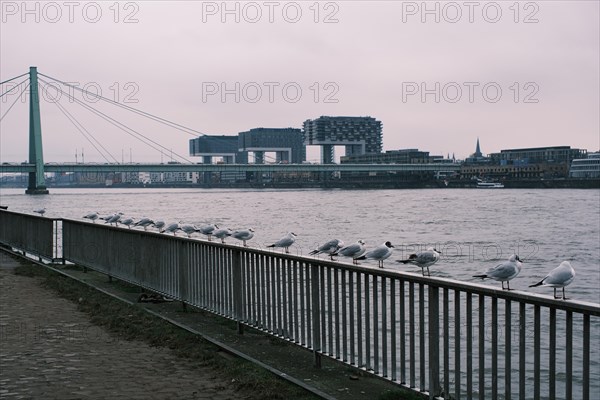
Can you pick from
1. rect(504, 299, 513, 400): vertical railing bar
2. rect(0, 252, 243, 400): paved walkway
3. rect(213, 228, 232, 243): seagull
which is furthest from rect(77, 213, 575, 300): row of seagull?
rect(0, 252, 243, 400): paved walkway

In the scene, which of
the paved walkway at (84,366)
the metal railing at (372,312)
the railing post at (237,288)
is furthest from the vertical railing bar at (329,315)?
the railing post at (237,288)

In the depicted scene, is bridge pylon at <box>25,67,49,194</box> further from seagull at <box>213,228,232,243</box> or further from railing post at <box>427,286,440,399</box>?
railing post at <box>427,286,440,399</box>

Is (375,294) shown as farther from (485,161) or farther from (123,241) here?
(485,161)

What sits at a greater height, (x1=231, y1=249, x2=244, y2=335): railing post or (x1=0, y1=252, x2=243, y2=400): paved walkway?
(x1=231, y1=249, x2=244, y2=335): railing post

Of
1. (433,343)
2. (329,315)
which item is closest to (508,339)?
(433,343)

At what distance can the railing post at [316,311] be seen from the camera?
6.91 m

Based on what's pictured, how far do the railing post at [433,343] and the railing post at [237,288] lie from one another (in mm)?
3050

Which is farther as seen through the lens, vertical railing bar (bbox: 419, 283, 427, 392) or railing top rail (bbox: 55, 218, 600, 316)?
vertical railing bar (bbox: 419, 283, 427, 392)

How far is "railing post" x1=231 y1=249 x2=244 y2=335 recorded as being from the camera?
326 inches

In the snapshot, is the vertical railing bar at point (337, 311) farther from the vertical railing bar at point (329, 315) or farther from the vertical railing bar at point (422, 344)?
the vertical railing bar at point (422, 344)

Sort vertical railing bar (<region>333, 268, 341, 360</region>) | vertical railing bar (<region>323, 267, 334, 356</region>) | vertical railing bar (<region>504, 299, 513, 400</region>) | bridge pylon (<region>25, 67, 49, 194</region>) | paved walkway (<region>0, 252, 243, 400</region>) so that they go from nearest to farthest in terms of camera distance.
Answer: vertical railing bar (<region>504, 299, 513, 400</region>)
paved walkway (<region>0, 252, 243, 400</region>)
vertical railing bar (<region>333, 268, 341, 360</region>)
vertical railing bar (<region>323, 267, 334, 356</region>)
bridge pylon (<region>25, 67, 49, 194</region>)

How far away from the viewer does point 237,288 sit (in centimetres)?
832

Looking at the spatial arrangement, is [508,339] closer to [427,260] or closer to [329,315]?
[329,315]

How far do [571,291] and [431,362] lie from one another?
1485 cm
